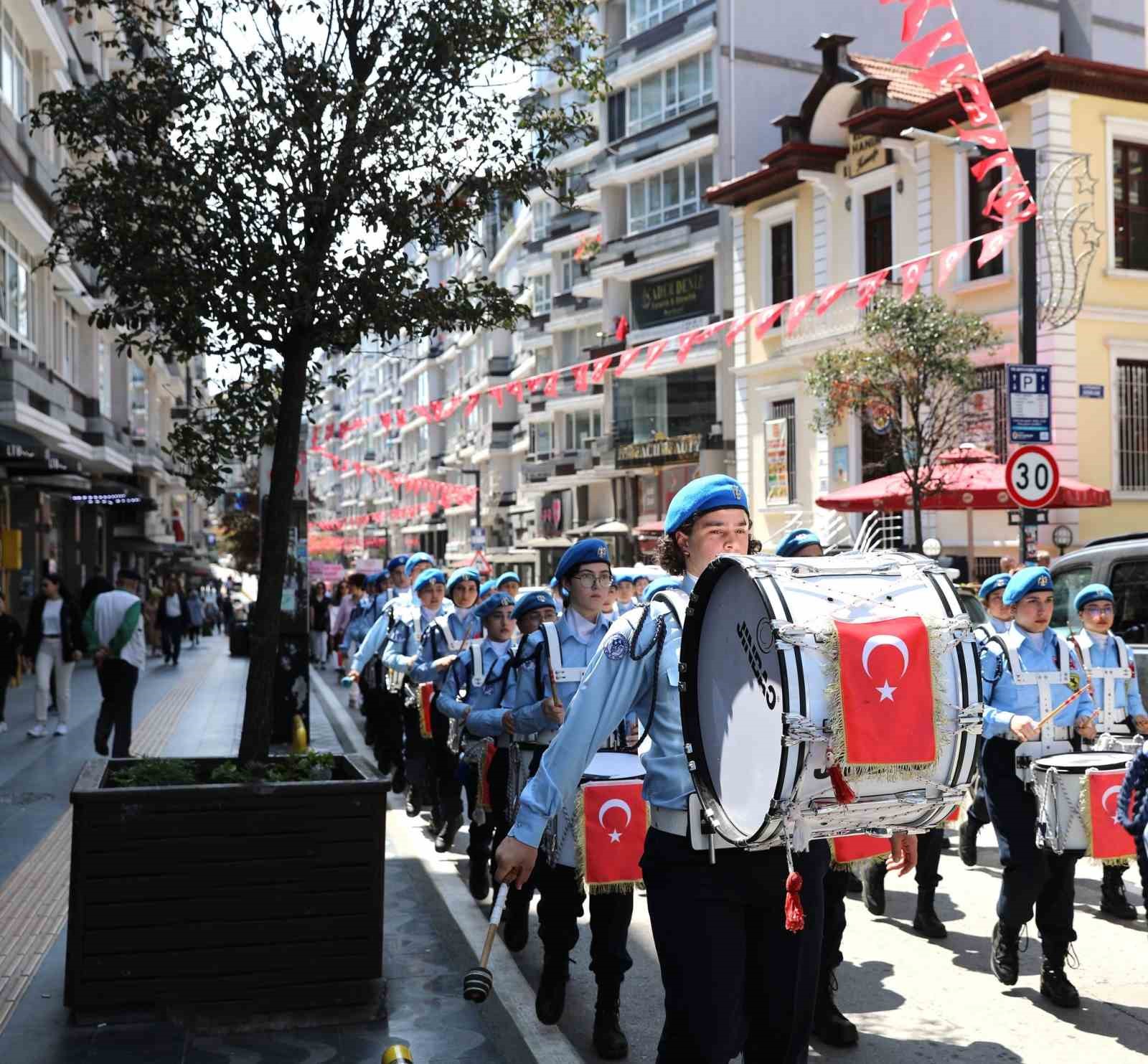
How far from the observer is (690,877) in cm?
347

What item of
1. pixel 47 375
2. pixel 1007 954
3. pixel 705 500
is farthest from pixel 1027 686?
pixel 47 375

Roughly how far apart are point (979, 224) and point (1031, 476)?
13.6m

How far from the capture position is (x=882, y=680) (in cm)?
307

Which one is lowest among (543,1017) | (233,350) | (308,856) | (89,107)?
(543,1017)

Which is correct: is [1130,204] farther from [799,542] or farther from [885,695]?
[885,695]

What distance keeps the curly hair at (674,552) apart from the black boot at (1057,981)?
9.64 ft

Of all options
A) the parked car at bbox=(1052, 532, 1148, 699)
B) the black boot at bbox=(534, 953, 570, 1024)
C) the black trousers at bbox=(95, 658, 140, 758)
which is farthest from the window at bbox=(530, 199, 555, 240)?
the black boot at bbox=(534, 953, 570, 1024)

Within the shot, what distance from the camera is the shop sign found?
40031 mm

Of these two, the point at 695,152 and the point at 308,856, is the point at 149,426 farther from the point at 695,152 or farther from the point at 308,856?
the point at 308,856

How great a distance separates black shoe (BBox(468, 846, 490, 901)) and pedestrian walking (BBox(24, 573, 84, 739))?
917 centimetres

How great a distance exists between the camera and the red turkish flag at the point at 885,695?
3027 millimetres

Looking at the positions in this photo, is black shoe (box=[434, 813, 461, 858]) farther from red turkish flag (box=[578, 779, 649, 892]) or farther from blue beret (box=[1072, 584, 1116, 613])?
blue beret (box=[1072, 584, 1116, 613])

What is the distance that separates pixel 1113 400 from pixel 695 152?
19.0 metres

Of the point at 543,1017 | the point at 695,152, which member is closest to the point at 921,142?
the point at 695,152
